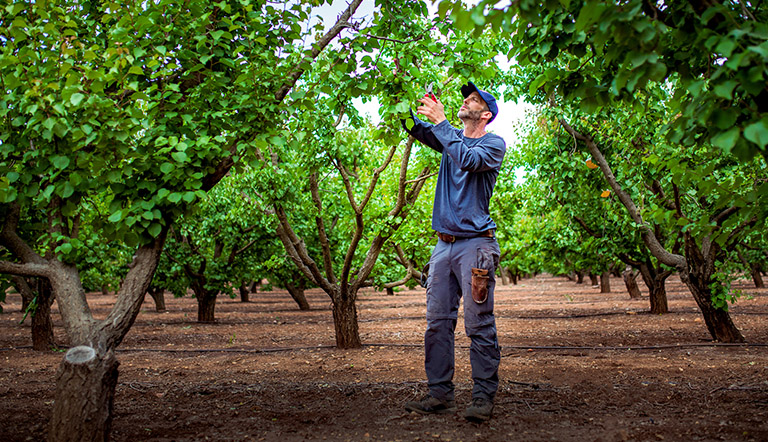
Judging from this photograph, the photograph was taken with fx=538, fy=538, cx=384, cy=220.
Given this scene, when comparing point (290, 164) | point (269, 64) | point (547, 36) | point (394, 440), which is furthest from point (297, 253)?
point (547, 36)

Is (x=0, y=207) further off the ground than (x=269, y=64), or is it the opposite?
(x=269, y=64)

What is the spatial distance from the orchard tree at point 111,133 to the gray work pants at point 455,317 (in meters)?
1.69

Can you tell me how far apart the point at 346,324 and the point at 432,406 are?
13.7 ft

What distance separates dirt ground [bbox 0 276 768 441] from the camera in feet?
12.2

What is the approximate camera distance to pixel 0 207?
3.87m

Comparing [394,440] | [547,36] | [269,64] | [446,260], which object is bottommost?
[394,440]

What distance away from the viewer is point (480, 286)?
3865 mm

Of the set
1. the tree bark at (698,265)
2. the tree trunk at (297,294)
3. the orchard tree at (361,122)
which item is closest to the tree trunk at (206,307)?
the tree trunk at (297,294)

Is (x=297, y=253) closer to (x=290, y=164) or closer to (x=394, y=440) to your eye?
(x=290, y=164)

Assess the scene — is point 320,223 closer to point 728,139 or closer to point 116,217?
point 116,217

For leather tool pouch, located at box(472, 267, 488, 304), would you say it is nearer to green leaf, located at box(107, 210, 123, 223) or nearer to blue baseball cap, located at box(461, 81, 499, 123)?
blue baseball cap, located at box(461, 81, 499, 123)

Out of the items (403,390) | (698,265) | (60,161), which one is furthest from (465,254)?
(698,265)

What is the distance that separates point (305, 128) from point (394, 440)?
4.05m

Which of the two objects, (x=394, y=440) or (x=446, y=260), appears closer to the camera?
(x=394, y=440)
